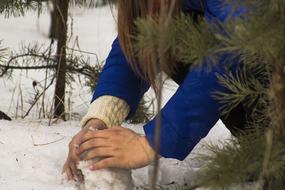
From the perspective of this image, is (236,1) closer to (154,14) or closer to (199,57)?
(199,57)

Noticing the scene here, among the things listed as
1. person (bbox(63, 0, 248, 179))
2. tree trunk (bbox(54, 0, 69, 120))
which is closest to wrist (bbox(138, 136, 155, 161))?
person (bbox(63, 0, 248, 179))

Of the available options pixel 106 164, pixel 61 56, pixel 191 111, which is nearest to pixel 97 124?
pixel 106 164

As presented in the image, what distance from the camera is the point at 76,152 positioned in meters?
1.42

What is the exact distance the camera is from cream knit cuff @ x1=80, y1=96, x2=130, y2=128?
1.46m

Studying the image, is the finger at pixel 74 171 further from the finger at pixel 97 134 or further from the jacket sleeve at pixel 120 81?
the jacket sleeve at pixel 120 81

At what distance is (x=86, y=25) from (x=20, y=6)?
3.61 m

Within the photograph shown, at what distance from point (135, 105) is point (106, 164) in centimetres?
28

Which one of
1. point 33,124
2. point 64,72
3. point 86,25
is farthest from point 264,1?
point 86,25

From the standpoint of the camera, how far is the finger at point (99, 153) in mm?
1316

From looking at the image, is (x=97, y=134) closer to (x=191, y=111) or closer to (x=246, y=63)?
(x=191, y=111)

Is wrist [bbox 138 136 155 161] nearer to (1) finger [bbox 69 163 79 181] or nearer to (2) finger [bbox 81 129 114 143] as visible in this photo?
(2) finger [bbox 81 129 114 143]

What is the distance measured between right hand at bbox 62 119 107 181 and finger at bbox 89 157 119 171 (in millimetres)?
79

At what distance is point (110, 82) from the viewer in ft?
4.97

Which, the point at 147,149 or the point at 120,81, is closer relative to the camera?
the point at 147,149
